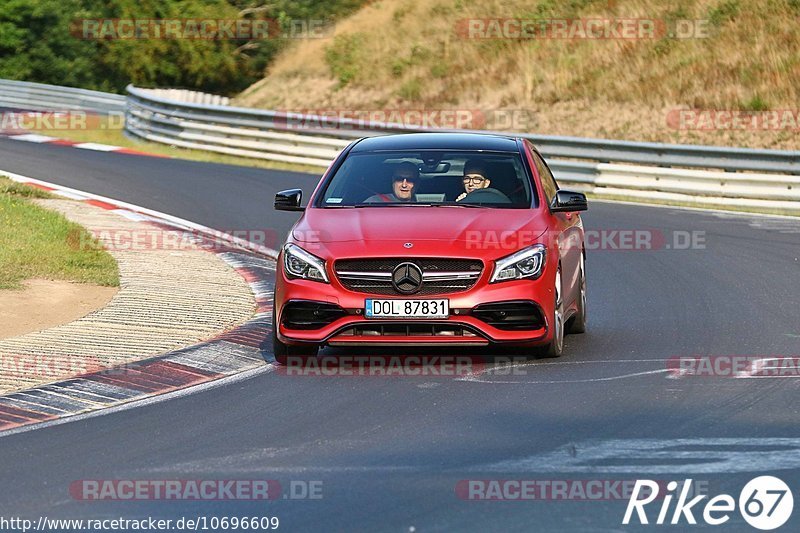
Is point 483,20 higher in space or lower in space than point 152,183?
higher

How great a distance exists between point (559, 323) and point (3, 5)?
157 feet

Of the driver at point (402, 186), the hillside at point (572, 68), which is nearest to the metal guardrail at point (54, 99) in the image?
the hillside at point (572, 68)

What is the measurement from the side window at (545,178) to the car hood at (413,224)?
0.70m

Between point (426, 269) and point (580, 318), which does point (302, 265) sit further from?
point (580, 318)

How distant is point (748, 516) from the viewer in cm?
652

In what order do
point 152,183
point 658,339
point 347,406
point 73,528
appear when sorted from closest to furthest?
point 73,528, point 347,406, point 658,339, point 152,183

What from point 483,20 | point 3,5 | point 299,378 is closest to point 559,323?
point 299,378

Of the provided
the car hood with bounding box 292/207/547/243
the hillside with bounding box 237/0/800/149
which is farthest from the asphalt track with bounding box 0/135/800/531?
the hillside with bounding box 237/0/800/149

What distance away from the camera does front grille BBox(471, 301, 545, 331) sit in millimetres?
10461

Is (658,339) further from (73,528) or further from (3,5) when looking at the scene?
(3,5)

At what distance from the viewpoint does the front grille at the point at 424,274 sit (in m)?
10.4

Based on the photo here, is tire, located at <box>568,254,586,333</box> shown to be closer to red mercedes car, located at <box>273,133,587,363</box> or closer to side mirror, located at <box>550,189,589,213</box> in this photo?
red mercedes car, located at <box>273,133,587,363</box>

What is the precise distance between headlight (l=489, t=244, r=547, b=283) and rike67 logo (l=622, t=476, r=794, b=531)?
356 centimetres

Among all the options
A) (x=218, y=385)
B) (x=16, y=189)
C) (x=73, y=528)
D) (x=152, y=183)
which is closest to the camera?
(x=73, y=528)
